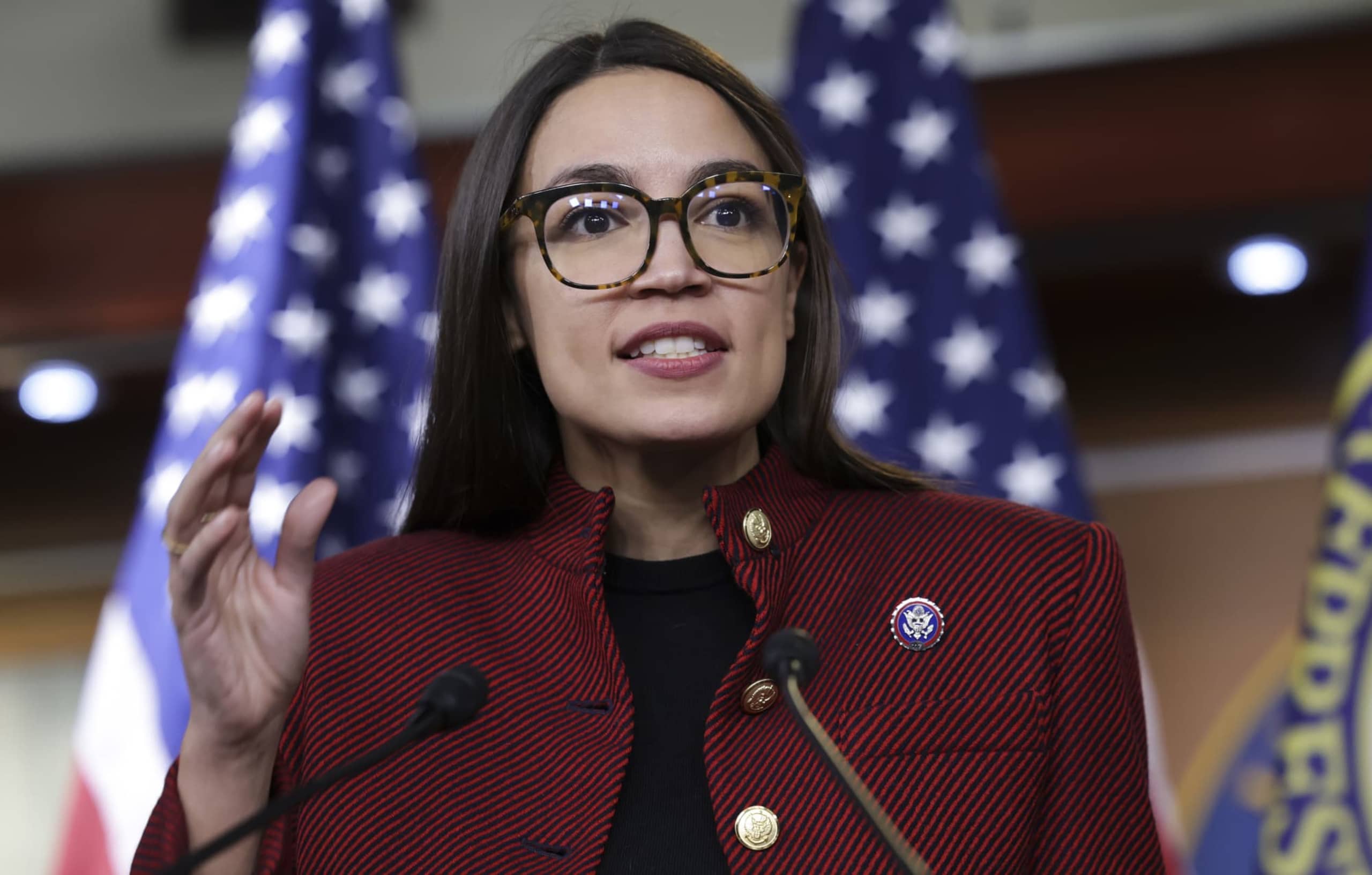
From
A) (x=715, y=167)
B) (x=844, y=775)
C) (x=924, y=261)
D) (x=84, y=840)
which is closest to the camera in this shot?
(x=844, y=775)

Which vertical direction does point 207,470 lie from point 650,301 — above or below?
below

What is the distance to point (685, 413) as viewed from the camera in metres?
1.37

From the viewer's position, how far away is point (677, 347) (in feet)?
4.55

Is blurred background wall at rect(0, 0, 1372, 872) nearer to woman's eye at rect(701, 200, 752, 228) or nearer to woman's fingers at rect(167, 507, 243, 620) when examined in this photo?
woman's eye at rect(701, 200, 752, 228)

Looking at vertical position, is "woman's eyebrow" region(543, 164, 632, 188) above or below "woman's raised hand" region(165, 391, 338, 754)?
above

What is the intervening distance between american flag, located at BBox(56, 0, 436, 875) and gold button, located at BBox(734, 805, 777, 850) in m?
1.30

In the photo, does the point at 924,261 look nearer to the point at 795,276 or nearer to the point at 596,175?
the point at 795,276

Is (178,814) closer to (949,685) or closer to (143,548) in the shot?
(949,685)

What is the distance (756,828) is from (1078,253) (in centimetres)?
255

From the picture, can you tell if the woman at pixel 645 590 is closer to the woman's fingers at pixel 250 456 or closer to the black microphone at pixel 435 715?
the woman's fingers at pixel 250 456

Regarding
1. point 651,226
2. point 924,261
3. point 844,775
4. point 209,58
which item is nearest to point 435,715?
point 844,775

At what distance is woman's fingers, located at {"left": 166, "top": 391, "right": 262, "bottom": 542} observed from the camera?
44.4 inches

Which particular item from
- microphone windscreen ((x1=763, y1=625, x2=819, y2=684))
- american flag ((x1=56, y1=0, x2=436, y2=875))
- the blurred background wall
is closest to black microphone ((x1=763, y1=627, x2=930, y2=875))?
microphone windscreen ((x1=763, y1=625, x2=819, y2=684))

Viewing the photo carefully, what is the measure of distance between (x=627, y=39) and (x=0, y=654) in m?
3.28
